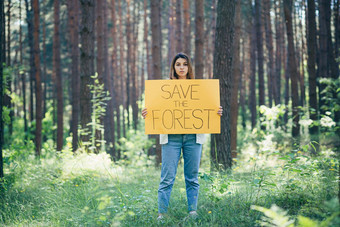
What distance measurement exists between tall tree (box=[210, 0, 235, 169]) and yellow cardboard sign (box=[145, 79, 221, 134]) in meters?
2.32

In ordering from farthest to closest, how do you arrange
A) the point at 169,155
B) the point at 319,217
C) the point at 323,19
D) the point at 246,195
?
1. the point at 323,19
2. the point at 246,195
3. the point at 169,155
4. the point at 319,217

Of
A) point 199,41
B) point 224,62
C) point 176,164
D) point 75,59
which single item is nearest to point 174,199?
point 176,164

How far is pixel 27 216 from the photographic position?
435cm

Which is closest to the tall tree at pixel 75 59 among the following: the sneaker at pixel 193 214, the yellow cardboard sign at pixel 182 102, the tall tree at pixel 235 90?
the tall tree at pixel 235 90

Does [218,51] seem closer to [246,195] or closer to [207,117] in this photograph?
[207,117]

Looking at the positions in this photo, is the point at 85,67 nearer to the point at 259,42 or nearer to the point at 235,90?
the point at 235,90

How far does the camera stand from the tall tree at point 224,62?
6238 millimetres

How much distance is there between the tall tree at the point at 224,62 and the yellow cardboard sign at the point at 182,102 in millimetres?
2320

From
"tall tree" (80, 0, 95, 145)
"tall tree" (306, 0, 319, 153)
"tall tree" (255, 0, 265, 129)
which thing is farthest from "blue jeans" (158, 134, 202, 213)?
"tall tree" (255, 0, 265, 129)

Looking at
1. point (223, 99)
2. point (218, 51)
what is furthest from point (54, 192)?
point (218, 51)

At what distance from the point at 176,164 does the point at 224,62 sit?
11.1 feet

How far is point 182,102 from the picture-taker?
3.98m

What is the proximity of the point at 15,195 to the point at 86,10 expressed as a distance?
5.47 meters

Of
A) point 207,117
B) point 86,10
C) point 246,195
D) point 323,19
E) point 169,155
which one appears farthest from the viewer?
point 323,19
